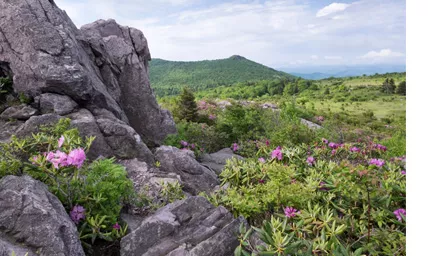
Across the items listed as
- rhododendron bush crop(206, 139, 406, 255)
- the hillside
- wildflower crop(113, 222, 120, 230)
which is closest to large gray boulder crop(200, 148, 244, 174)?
rhododendron bush crop(206, 139, 406, 255)

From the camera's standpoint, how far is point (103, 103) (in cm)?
886

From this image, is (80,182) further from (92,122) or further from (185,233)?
(92,122)

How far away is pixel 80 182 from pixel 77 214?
0.55 meters

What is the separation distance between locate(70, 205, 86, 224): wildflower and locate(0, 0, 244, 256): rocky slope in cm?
28

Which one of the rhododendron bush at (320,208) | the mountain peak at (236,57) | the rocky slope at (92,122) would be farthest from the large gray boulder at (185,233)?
the mountain peak at (236,57)

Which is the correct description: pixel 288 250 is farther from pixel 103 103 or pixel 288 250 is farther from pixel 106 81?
pixel 106 81

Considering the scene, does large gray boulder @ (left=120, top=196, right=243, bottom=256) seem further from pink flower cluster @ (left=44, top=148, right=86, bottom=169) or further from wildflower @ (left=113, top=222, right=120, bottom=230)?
pink flower cluster @ (left=44, top=148, right=86, bottom=169)

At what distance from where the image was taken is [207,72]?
97375 millimetres

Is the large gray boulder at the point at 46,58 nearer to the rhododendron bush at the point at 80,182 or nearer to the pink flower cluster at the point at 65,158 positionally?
the rhododendron bush at the point at 80,182

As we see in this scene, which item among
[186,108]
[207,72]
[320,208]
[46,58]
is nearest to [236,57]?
[207,72]

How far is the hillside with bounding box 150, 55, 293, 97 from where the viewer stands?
8723 centimetres

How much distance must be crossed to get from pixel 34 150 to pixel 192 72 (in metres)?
92.8

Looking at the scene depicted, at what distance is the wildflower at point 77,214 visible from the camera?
4.20 meters

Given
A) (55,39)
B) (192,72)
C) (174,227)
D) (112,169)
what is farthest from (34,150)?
(192,72)
